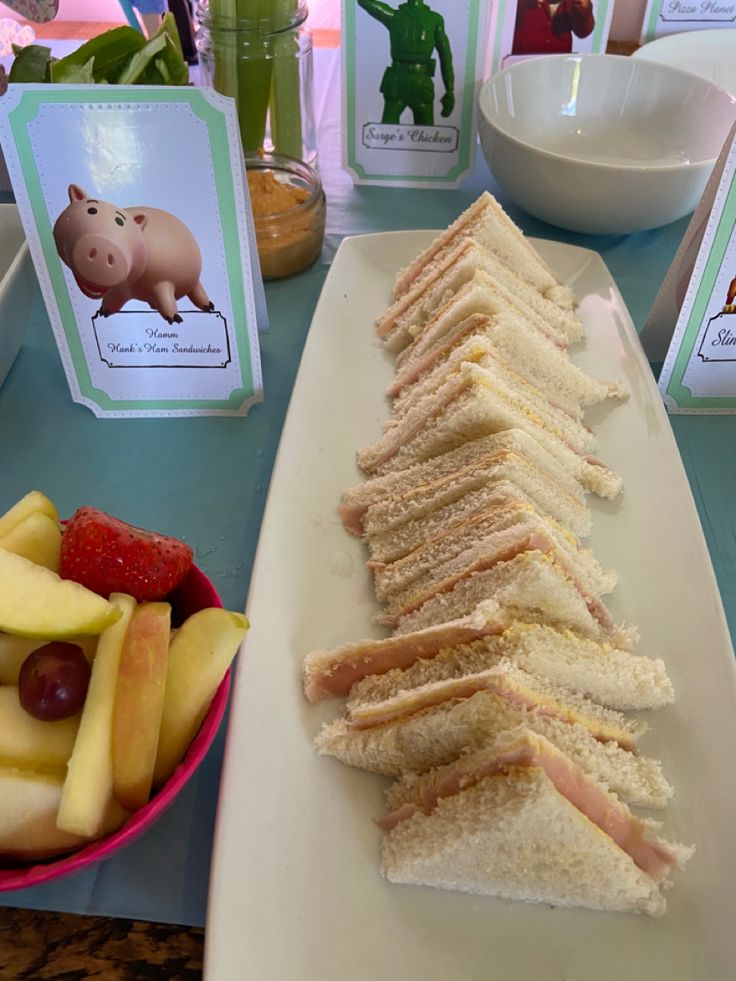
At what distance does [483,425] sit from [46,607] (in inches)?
26.5

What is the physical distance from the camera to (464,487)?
1.11 metres

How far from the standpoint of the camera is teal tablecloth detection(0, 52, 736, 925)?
2.83ft

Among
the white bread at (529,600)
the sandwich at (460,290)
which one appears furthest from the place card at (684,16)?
the white bread at (529,600)

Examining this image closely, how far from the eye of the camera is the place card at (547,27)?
1.91 metres

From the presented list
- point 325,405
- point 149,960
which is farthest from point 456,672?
point 325,405

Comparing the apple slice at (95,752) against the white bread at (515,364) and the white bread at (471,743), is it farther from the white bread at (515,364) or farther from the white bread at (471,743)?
the white bread at (515,364)

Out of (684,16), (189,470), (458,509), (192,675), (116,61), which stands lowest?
(189,470)

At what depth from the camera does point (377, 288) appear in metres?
1.62

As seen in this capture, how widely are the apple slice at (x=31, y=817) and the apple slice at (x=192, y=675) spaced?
0.28 feet

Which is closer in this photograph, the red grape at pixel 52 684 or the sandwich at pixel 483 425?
the red grape at pixel 52 684

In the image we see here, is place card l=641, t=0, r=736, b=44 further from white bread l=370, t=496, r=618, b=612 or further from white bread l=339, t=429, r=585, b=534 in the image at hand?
white bread l=370, t=496, r=618, b=612

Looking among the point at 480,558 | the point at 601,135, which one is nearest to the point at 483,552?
the point at 480,558

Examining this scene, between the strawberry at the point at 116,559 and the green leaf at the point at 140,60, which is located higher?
the green leaf at the point at 140,60

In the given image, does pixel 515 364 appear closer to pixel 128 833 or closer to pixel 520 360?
pixel 520 360
